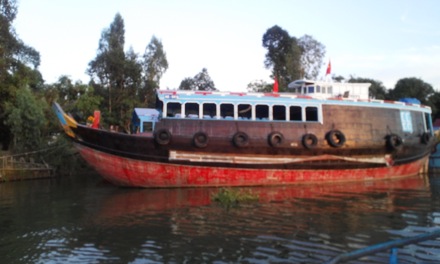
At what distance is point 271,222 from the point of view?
9.20 metres

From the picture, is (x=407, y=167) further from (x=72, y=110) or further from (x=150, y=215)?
(x=72, y=110)

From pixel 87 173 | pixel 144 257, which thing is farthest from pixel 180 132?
pixel 87 173

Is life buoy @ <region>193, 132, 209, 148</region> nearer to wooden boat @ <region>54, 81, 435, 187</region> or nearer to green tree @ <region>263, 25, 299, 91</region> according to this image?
wooden boat @ <region>54, 81, 435, 187</region>

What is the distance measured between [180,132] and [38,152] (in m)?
11.9

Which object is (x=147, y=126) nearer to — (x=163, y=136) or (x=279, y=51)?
(x=163, y=136)

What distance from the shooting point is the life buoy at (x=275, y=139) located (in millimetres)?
15820

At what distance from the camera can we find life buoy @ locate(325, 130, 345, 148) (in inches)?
651

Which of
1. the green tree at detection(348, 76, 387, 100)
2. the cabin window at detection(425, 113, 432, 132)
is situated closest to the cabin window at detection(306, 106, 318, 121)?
the cabin window at detection(425, 113, 432, 132)

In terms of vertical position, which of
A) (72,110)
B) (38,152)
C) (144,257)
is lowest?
(144,257)

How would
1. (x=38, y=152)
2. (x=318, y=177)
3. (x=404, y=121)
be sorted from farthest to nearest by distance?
1. (x=38, y=152)
2. (x=404, y=121)
3. (x=318, y=177)

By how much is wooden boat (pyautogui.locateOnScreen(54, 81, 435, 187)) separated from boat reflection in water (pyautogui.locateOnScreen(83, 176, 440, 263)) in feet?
4.34

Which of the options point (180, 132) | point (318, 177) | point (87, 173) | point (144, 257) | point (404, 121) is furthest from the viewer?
point (87, 173)

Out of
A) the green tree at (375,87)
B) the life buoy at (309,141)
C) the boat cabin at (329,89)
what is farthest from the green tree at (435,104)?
the life buoy at (309,141)

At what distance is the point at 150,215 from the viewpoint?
1033 centimetres
